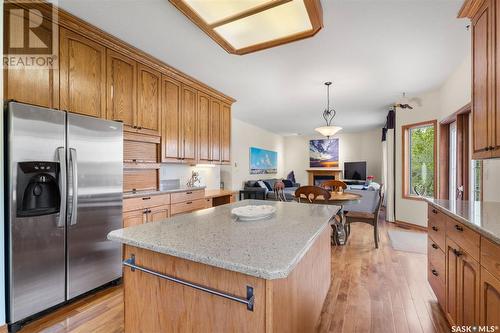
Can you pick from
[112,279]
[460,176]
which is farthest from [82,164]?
[460,176]

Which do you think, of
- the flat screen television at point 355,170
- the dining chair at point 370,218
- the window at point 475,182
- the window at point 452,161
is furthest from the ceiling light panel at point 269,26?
the flat screen television at point 355,170

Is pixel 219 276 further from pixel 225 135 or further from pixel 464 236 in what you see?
pixel 225 135

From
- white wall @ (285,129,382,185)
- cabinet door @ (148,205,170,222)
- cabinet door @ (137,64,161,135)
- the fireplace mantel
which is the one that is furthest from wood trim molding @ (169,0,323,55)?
white wall @ (285,129,382,185)

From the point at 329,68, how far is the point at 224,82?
5.22 feet

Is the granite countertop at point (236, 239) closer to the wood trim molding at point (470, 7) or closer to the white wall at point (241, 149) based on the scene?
the wood trim molding at point (470, 7)

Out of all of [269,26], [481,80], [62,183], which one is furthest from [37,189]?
[481,80]

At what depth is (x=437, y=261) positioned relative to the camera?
6.30 ft

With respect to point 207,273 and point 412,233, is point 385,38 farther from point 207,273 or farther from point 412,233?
point 412,233

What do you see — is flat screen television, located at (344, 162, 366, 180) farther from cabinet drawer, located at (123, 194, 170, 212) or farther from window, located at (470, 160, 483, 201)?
cabinet drawer, located at (123, 194, 170, 212)

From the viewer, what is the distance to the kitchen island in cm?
85

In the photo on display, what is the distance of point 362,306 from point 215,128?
3294 mm

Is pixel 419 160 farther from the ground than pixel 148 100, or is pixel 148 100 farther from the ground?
pixel 148 100

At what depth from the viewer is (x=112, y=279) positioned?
236cm

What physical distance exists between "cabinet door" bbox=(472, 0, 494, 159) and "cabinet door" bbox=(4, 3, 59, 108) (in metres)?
3.32
